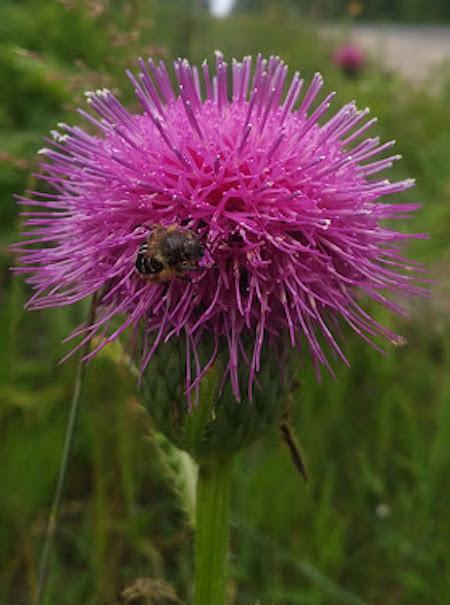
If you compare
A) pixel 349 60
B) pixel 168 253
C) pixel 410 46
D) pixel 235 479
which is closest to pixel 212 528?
pixel 168 253

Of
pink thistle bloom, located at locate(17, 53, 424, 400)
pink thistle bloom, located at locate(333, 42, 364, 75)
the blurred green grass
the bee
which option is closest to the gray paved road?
pink thistle bloom, located at locate(333, 42, 364, 75)

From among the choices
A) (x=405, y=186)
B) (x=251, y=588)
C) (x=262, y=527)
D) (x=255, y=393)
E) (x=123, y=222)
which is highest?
(x=405, y=186)

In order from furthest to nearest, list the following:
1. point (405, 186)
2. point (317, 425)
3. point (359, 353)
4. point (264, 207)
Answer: point (359, 353), point (317, 425), point (405, 186), point (264, 207)

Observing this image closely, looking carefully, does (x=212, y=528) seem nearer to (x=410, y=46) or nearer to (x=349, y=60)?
(x=349, y=60)

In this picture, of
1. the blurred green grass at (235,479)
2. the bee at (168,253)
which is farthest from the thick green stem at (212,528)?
the bee at (168,253)

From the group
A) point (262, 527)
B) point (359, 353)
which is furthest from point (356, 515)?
point (359, 353)

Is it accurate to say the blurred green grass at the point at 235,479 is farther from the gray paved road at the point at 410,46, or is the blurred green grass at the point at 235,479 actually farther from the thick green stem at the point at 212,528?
the gray paved road at the point at 410,46

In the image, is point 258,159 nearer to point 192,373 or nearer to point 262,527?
point 192,373
